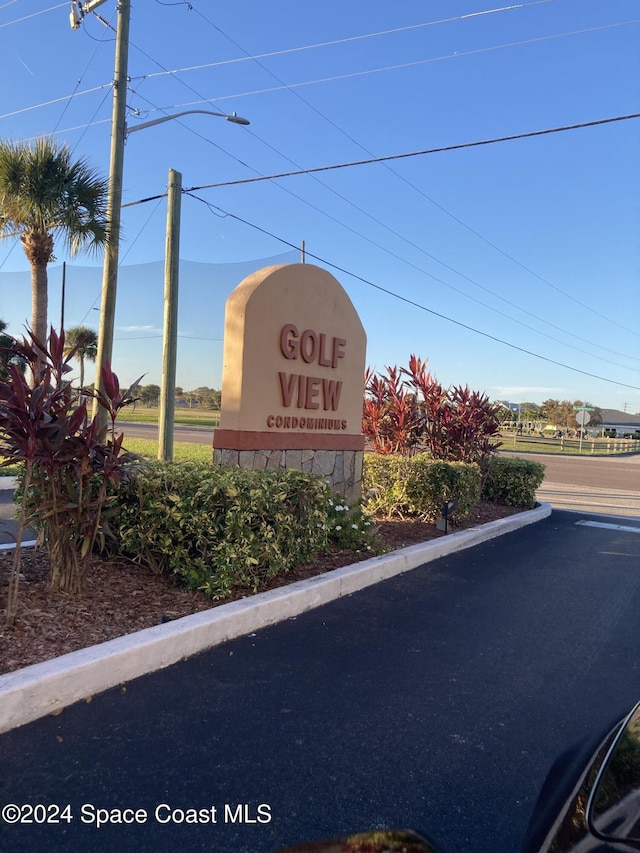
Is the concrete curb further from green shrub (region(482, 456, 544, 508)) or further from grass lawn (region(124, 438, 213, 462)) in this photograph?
grass lawn (region(124, 438, 213, 462))

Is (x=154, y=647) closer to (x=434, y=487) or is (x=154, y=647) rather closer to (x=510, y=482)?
(x=434, y=487)

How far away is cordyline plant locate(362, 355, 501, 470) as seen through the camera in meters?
10.1

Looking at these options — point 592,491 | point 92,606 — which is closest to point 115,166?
point 92,606

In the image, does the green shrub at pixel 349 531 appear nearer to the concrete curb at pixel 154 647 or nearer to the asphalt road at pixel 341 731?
the concrete curb at pixel 154 647

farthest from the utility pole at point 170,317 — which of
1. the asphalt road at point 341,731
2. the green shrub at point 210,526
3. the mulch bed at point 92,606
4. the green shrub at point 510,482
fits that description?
the asphalt road at point 341,731

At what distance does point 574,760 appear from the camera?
1.87m

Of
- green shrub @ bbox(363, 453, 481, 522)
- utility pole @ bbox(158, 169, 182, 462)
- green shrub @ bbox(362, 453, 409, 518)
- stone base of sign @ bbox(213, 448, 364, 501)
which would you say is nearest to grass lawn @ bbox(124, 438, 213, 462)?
utility pole @ bbox(158, 169, 182, 462)

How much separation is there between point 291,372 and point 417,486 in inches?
98.9

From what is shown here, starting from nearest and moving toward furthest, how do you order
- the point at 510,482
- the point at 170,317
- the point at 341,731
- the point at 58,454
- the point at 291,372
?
1. the point at 341,731
2. the point at 58,454
3. the point at 291,372
4. the point at 510,482
5. the point at 170,317

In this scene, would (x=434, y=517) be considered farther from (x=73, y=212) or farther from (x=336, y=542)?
(x=73, y=212)

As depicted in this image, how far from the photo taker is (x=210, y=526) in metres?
4.62

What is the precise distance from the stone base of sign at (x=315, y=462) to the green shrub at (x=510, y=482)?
3.66 metres

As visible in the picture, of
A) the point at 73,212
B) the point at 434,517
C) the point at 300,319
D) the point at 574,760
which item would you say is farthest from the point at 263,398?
the point at 73,212

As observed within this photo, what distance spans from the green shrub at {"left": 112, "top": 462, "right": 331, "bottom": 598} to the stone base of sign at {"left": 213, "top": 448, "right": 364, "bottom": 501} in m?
1.09
